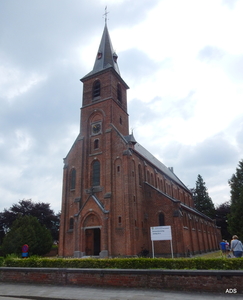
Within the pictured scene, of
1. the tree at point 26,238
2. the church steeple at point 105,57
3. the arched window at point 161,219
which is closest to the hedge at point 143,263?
the tree at point 26,238

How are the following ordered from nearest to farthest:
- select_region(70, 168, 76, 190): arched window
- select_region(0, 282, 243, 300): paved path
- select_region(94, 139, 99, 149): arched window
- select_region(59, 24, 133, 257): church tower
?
1. select_region(0, 282, 243, 300): paved path
2. select_region(59, 24, 133, 257): church tower
3. select_region(70, 168, 76, 190): arched window
4. select_region(94, 139, 99, 149): arched window

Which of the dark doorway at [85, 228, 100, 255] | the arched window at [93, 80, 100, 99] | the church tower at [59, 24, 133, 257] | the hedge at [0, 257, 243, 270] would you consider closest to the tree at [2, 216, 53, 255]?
the church tower at [59, 24, 133, 257]

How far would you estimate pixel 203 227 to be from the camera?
4144cm

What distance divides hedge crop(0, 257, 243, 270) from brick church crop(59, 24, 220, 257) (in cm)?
1307

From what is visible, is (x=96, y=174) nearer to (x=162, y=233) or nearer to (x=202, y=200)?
(x=162, y=233)

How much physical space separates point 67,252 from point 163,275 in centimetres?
2053

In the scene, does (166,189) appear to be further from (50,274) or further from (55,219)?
(50,274)

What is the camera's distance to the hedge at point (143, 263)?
9800 mm

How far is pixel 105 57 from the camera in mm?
36781

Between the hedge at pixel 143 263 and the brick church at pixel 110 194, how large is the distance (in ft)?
42.9

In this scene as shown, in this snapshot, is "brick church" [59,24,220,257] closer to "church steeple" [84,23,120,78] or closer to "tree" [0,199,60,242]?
"church steeple" [84,23,120,78]

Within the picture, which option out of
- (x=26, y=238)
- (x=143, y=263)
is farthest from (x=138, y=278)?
(x=26, y=238)

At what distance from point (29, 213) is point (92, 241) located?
17449mm

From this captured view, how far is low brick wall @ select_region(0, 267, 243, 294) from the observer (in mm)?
8938
